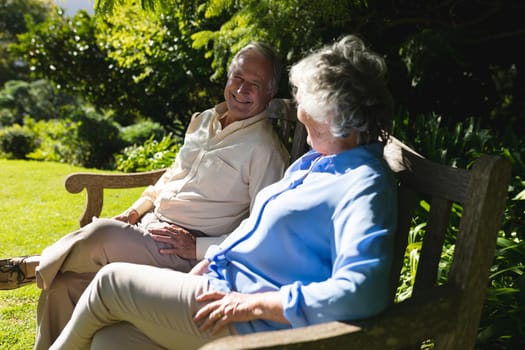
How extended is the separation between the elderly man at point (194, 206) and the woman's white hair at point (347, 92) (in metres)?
0.69

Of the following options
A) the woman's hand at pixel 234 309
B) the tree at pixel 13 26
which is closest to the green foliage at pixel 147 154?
the woman's hand at pixel 234 309

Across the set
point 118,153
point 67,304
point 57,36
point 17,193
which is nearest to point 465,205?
point 67,304

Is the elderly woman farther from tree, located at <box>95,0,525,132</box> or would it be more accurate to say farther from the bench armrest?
tree, located at <box>95,0,525,132</box>

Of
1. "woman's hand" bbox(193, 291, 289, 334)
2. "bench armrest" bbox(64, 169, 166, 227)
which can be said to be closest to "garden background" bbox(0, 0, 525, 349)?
"bench armrest" bbox(64, 169, 166, 227)

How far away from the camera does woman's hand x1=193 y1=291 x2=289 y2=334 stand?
1.46m

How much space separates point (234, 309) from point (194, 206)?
3.27ft

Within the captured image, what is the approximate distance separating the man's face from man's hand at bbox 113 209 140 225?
2.34 ft

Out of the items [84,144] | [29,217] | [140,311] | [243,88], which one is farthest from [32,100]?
[140,311]

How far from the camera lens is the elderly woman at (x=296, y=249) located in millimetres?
1453

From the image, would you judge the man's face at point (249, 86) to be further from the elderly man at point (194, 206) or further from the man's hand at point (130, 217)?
the man's hand at point (130, 217)

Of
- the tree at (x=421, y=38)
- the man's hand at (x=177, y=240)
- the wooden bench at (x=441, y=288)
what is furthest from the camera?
the tree at (x=421, y=38)

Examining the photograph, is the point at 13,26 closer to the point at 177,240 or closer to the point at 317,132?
the point at 177,240

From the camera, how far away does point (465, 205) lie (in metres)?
1.42

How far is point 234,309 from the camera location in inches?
59.6
